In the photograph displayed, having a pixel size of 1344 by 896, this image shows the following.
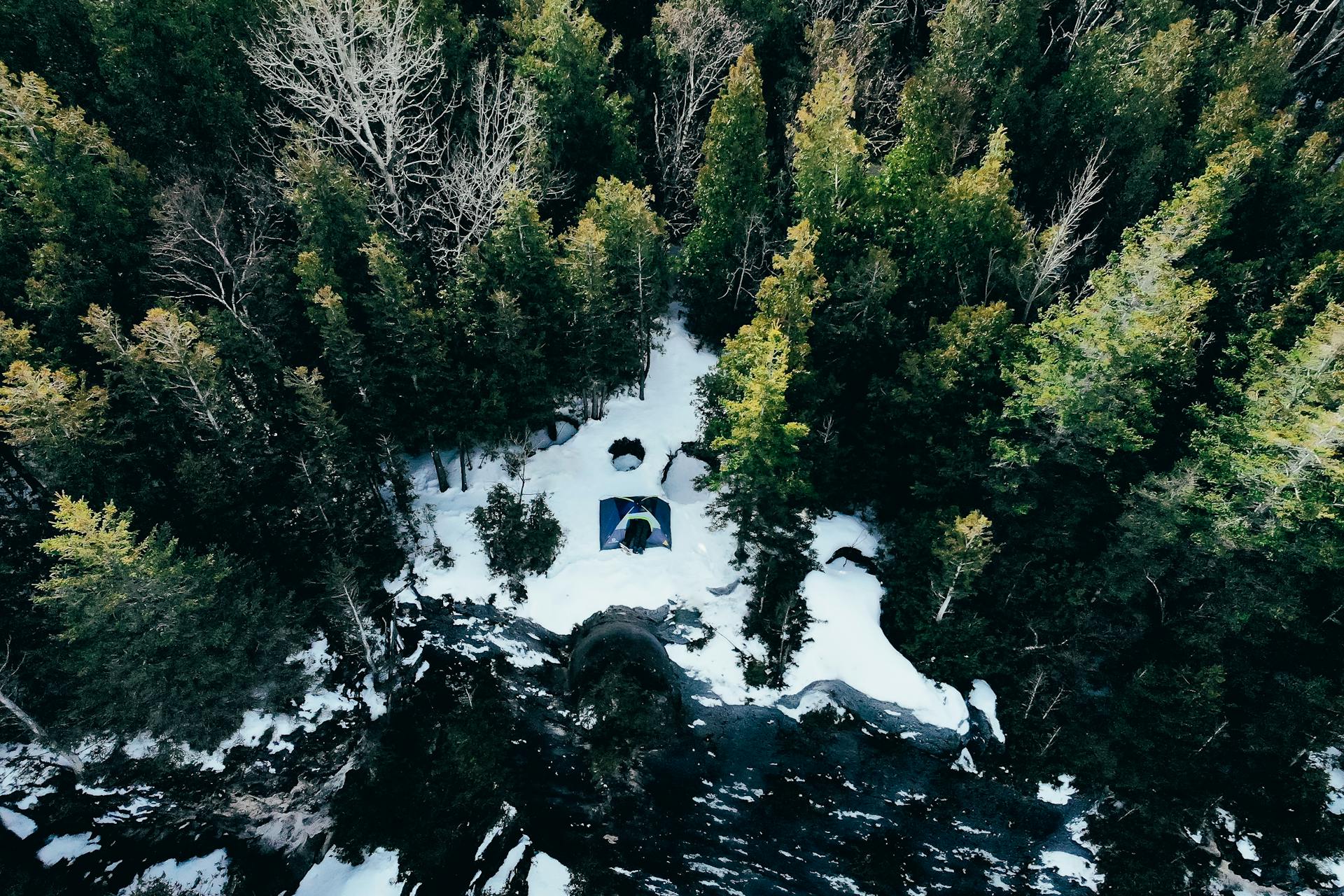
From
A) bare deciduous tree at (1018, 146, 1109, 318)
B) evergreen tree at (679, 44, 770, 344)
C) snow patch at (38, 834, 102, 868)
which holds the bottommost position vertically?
snow patch at (38, 834, 102, 868)

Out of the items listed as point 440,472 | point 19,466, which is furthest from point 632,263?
point 19,466

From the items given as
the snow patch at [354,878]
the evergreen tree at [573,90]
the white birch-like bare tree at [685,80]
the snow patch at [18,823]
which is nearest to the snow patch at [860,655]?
the snow patch at [354,878]

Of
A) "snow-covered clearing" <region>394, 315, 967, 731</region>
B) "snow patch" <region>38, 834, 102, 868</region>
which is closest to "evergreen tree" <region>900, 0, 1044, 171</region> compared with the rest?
"snow-covered clearing" <region>394, 315, 967, 731</region>

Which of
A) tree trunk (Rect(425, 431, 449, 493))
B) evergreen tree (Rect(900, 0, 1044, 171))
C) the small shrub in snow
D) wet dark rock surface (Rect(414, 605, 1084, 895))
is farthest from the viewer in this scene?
evergreen tree (Rect(900, 0, 1044, 171))

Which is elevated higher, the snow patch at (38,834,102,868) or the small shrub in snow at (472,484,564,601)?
the small shrub in snow at (472,484,564,601)

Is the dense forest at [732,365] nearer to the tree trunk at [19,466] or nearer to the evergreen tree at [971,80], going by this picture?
the evergreen tree at [971,80]

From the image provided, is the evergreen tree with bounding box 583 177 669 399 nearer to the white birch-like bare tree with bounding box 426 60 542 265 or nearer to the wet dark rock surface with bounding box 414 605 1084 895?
the white birch-like bare tree with bounding box 426 60 542 265
